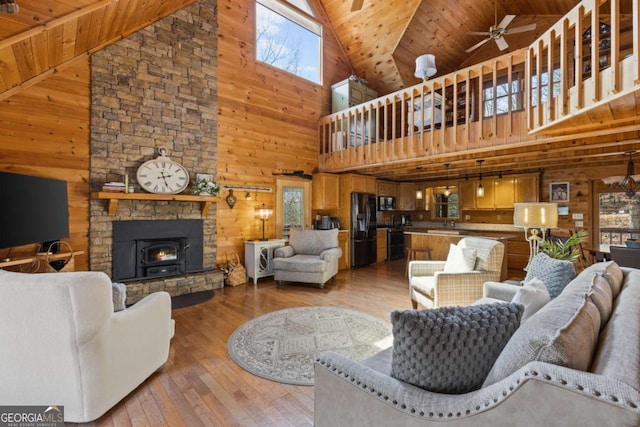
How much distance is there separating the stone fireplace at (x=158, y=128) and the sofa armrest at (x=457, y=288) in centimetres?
344

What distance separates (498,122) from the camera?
398 cm

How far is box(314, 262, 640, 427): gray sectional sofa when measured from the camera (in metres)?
0.76

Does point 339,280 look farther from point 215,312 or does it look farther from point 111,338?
point 111,338

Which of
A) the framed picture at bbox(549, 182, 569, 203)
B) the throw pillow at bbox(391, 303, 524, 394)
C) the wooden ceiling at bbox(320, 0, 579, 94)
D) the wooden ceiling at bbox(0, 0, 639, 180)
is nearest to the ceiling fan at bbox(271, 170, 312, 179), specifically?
the wooden ceiling at bbox(0, 0, 639, 180)

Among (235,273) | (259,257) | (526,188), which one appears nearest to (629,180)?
(526,188)

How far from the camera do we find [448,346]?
104 cm

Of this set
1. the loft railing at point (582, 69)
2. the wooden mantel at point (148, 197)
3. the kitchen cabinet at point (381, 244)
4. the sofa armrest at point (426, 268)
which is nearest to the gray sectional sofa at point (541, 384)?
the loft railing at point (582, 69)

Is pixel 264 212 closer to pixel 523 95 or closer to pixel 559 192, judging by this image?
pixel 523 95

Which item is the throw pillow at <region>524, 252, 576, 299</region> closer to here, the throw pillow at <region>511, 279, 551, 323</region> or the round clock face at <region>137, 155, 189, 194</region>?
the throw pillow at <region>511, 279, 551, 323</region>

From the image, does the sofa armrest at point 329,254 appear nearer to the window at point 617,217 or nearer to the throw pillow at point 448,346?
the throw pillow at point 448,346

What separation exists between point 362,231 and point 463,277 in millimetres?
3710

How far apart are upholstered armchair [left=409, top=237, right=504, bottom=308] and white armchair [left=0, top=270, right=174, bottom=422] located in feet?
9.55

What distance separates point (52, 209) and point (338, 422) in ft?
12.4

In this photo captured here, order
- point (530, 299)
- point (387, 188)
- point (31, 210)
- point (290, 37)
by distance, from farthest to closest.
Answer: point (387, 188)
point (290, 37)
point (31, 210)
point (530, 299)
